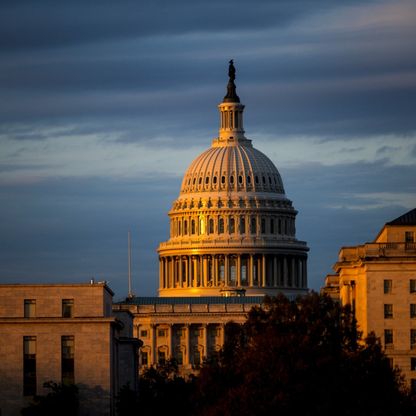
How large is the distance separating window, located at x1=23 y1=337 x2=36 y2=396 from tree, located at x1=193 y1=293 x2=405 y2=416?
16336 mm

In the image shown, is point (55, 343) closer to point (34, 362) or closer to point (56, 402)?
point (34, 362)

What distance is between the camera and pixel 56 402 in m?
172

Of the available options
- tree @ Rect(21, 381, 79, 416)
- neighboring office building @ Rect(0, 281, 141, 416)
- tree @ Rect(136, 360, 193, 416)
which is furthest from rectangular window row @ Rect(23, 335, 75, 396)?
tree @ Rect(136, 360, 193, 416)

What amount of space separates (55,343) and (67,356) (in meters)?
1.26

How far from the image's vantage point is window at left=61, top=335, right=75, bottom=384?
182250mm

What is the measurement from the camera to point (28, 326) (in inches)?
7215

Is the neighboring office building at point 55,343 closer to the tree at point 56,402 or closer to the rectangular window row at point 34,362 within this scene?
the rectangular window row at point 34,362

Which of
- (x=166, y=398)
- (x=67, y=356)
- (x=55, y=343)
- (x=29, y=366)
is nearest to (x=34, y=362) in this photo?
(x=29, y=366)

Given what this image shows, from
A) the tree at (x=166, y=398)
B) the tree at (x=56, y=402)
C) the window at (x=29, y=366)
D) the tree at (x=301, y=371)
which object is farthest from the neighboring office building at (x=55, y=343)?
the tree at (x=301, y=371)

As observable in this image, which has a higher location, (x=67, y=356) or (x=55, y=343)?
(x=55, y=343)

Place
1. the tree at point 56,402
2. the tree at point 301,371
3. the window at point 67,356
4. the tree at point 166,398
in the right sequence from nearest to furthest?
the tree at point 301,371 → the tree at point 56,402 → the tree at point 166,398 → the window at point 67,356

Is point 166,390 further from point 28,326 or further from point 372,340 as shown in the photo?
point 372,340

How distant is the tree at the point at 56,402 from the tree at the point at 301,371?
8439mm

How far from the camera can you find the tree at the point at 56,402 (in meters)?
171
